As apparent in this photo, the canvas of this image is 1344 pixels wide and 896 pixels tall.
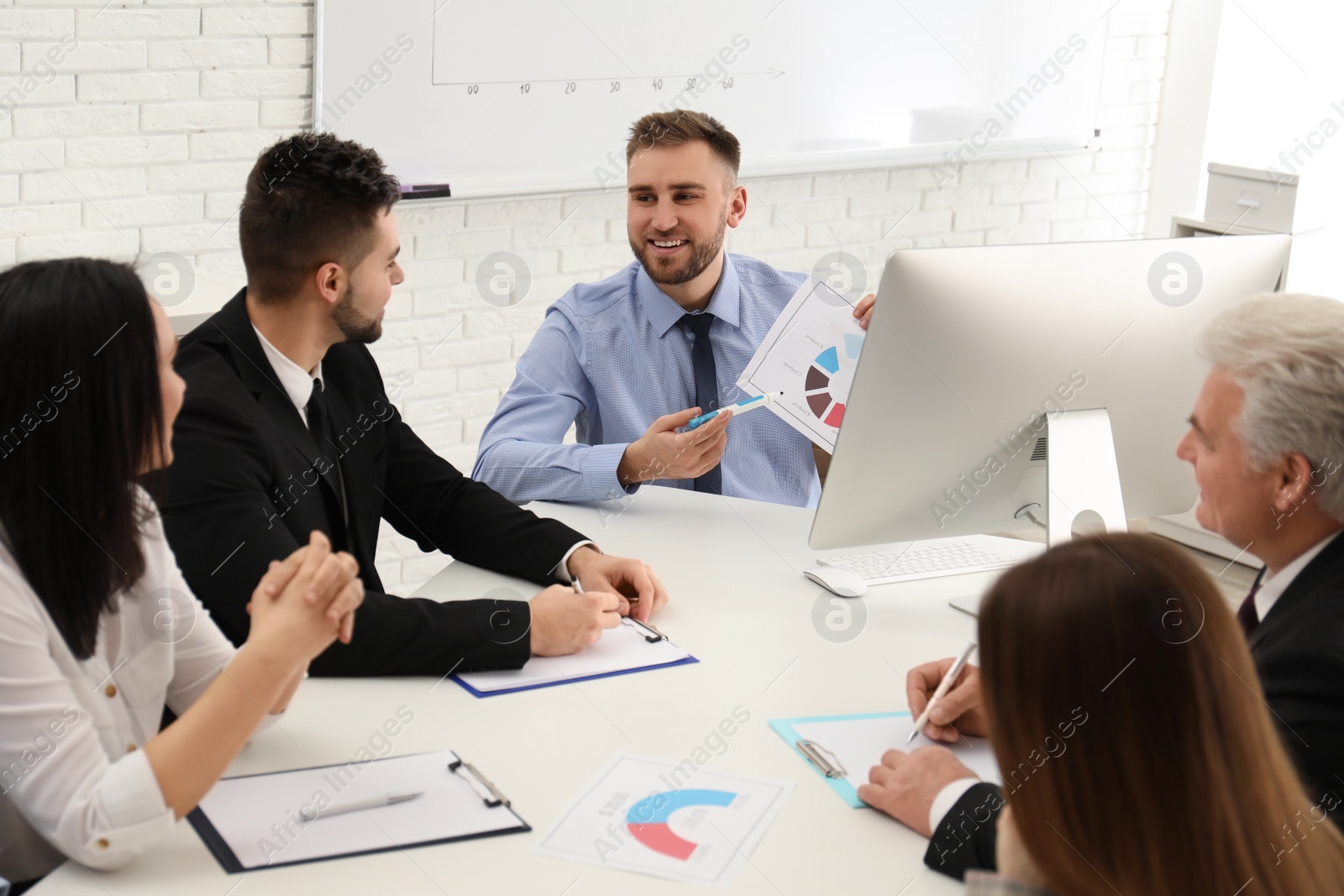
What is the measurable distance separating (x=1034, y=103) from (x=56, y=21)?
10.5 feet

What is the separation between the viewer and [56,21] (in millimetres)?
2566

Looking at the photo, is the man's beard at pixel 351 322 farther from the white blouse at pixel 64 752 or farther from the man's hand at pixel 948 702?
the man's hand at pixel 948 702

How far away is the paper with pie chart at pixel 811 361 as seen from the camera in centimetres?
214

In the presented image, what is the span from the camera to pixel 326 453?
194cm

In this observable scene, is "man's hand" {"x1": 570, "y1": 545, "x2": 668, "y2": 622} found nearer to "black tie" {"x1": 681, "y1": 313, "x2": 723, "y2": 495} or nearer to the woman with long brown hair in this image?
"black tie" {"x1": 681, "y1": 313, "x2": 723, "y2": 495}

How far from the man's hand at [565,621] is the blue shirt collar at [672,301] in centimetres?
96

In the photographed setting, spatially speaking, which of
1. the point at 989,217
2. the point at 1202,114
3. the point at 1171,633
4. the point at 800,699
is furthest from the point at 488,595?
the point at 1202,114

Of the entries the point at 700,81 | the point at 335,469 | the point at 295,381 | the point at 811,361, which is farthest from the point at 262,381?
the point at 700,81

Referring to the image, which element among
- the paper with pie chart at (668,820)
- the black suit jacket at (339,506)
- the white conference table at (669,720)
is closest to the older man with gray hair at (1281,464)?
the white conference table at (669,720)

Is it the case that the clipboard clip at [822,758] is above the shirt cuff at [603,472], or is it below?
below

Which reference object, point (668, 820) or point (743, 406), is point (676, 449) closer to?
point (743, 406)

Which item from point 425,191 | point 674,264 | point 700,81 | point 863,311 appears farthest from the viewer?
point 700,81

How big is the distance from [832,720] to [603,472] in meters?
0.82

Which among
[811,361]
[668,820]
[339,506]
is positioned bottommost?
[668,820]
